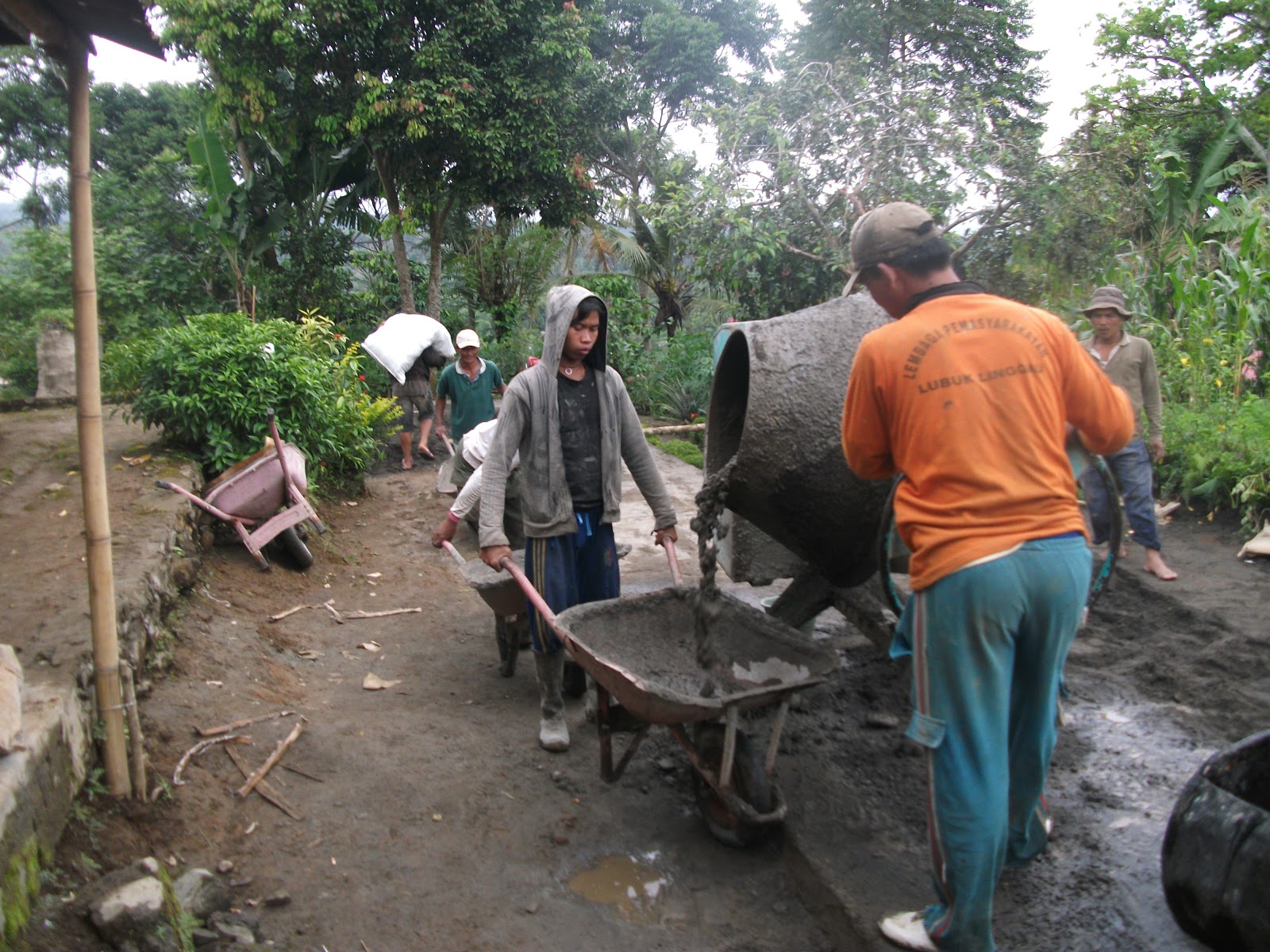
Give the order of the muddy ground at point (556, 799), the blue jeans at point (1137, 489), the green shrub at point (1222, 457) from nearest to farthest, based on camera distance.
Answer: the muddy ground at point (556, 799), the blue jeans at point (1137, 489), the green shrub at point (1222, 457)

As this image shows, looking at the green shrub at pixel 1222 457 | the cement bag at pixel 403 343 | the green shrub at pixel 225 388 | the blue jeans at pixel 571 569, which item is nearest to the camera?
the blue jeans at pixel 571 569

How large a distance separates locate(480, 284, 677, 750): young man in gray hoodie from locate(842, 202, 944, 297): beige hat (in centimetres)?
159

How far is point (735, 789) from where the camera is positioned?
322 cm

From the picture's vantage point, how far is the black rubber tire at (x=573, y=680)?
15.1 feet

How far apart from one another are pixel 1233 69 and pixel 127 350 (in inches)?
765

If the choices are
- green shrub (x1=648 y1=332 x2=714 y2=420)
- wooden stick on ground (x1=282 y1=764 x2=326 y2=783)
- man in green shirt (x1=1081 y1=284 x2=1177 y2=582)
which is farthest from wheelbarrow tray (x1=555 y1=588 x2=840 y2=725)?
green shrub (x1=648 y1=332 x2=714 y2=420)

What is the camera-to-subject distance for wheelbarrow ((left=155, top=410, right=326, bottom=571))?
6.34 metres

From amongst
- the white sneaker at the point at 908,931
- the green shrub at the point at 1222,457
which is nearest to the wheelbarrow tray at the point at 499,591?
the white sneaker at the point at 908,931

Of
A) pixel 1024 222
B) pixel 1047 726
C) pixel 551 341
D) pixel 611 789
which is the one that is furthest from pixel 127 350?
pixel 1024 222

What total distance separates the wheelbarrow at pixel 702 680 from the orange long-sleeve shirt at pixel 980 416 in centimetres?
89

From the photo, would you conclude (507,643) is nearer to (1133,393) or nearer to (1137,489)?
(1137,489)

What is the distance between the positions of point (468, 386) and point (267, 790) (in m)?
5.61

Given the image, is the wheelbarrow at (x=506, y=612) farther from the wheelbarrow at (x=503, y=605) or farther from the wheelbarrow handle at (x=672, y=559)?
the wheelbarrow handle at (x=672, y=559)

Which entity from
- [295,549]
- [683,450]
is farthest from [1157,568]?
[683,450]
